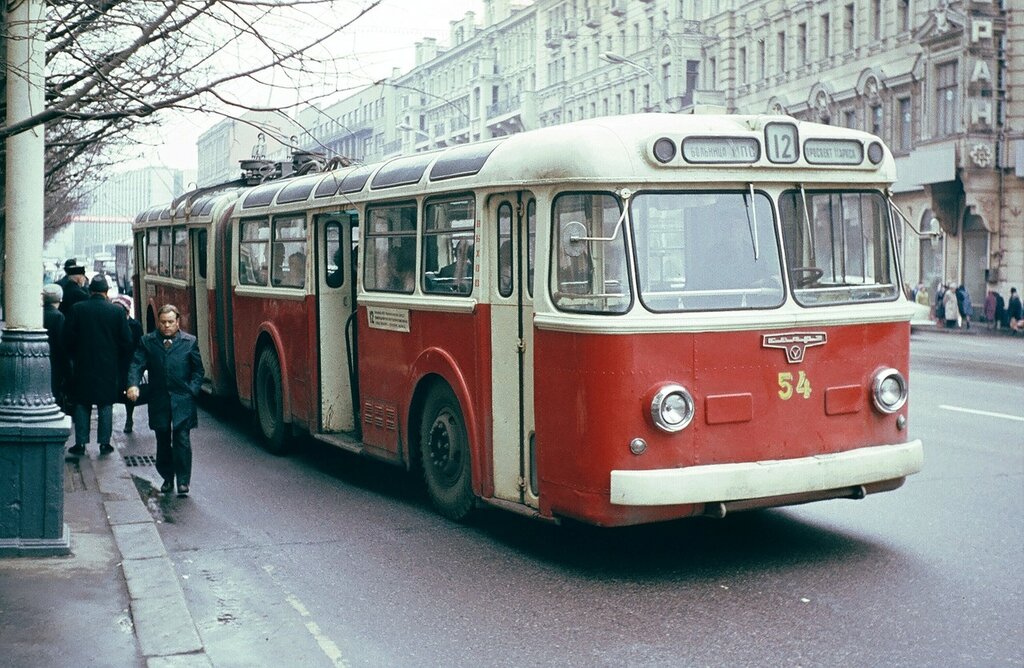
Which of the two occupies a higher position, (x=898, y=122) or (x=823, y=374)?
(x=898, y=122)

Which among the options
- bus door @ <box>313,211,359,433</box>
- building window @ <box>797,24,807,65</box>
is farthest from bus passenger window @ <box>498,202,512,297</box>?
building window @ <box>797,24,807,65</box>

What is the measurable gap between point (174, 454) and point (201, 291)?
645 cm

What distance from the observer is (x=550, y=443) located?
26.3 feet

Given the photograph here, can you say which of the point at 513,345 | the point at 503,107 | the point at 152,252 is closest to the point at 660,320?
the point at 513,345

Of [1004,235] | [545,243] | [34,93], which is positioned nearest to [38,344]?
[34,93]

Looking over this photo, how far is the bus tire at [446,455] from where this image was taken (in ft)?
30.3

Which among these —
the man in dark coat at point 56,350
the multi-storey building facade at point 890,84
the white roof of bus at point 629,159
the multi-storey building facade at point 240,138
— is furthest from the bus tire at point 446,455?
the multi-storey building facade at point 890,84

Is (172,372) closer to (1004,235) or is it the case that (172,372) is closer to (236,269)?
(236,269)

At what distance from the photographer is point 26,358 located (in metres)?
8.27

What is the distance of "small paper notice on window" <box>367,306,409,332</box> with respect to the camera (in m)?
10.1

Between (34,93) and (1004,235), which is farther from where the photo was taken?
(1004,235)

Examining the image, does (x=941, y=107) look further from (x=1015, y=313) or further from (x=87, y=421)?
(x=87, y=421)

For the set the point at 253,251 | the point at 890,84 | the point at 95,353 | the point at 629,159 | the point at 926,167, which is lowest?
the point at 95,353

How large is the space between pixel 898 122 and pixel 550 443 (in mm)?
41677
